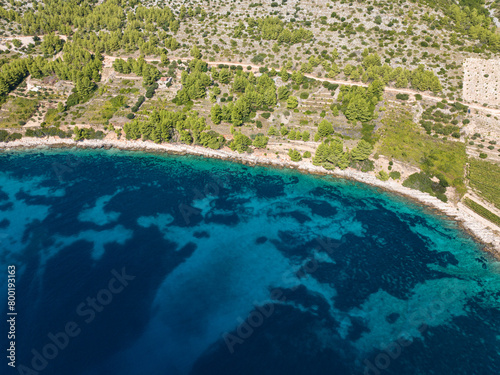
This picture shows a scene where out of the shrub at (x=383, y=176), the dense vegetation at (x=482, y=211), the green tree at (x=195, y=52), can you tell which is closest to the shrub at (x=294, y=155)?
the shrub at (x=383, y=176)

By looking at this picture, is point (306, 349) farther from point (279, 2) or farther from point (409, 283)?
point (279, 2)

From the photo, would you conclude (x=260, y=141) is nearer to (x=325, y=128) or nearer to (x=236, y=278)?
(x=325, y=128)

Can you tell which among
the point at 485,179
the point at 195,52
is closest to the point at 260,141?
the point at 195,52

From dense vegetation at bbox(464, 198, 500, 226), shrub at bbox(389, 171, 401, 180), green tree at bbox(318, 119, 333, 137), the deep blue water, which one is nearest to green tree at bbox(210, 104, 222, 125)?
the deep blue water

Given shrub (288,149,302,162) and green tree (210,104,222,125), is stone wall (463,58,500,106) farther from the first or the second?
green tree (210,104,222,125)

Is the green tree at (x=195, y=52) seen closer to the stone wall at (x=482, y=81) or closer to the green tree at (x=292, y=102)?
the green tree at (x=292, y=102)

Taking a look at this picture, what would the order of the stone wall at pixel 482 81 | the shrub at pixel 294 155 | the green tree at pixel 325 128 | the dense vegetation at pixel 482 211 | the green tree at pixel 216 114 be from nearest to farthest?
the dense vegetation at pixel 482 211 < the shrub at pixel 294 155 < the green tree at pixel 325 128 < the green tree at pixel 216 114 < the stone wall at pixel 482 81

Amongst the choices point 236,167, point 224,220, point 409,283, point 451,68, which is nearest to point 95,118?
point 236,167
